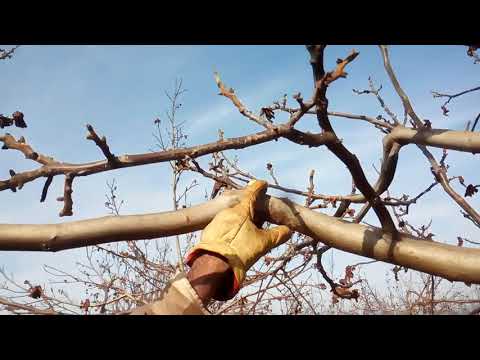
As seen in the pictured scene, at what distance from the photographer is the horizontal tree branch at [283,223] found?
165 centimetres

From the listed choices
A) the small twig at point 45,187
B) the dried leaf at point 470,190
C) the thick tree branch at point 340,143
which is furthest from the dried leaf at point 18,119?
the dried leaf at point 470,190

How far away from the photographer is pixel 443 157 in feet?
10.5

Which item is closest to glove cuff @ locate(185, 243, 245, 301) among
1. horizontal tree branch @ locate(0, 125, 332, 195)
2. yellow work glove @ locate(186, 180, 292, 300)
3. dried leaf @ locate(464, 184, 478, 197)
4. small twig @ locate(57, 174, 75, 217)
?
yellow work glove @ locate(186, 180, 292, 300)

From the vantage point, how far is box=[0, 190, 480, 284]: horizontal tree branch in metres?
1.65

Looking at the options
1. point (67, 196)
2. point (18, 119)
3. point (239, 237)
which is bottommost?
point (239, 237)

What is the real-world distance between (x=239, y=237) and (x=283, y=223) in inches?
13.4

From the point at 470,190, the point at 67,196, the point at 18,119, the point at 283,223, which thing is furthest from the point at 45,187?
the point at 470,190

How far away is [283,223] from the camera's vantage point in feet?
6.28

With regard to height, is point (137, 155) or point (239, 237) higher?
point (137, 155)

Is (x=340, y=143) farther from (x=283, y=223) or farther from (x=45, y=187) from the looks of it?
(x=45, y=187)

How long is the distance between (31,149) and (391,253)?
1.60m

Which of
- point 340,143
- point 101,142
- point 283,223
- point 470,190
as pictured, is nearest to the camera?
point 101,142

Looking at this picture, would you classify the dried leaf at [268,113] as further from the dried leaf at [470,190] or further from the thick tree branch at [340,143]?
the dried leaf at [470,190]
